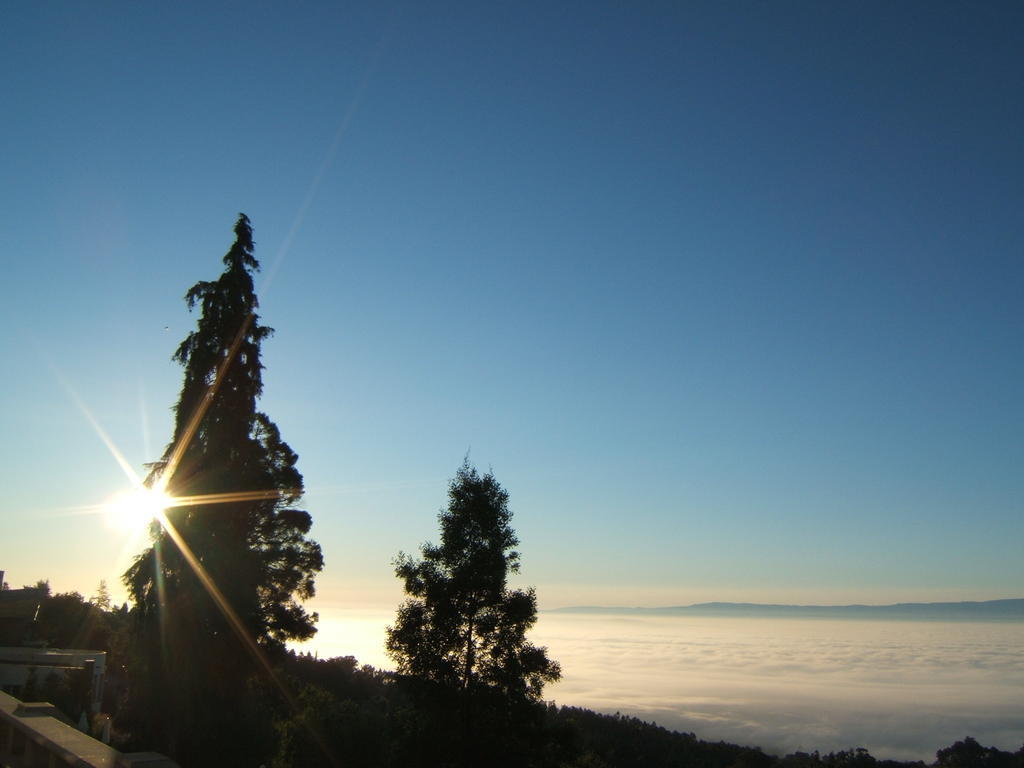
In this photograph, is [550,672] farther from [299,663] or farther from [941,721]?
[941,721]

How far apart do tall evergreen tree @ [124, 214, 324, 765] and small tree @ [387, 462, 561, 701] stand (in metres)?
4.92

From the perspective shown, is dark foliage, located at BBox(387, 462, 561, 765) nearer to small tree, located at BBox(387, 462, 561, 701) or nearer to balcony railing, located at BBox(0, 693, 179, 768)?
small tree, located at BBox(387, 462, 561, 701)

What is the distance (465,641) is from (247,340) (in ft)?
40.6

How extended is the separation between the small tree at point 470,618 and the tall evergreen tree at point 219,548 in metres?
4.92

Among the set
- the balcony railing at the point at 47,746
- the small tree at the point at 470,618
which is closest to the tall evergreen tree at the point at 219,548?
the small tree at the point at 470,618

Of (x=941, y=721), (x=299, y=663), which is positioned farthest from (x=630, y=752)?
(x=941, y=721)

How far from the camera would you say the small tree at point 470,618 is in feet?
71.0

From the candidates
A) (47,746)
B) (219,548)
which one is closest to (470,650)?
(219,548)

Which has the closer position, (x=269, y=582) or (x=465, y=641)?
(x=465, y=641)

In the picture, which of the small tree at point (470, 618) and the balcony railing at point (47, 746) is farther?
the small tree at point (470, 618)

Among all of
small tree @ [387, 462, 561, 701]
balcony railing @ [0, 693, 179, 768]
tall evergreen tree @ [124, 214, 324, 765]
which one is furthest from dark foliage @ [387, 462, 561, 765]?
balcony railing @ [0, 693, 179, 768]

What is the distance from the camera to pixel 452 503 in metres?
24.0

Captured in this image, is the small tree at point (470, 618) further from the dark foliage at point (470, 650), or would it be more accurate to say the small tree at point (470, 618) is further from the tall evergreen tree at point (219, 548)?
the tall evergreen tree at point (219, 548)

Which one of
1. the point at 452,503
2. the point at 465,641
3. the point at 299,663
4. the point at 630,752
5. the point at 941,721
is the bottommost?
the point at 941,721
